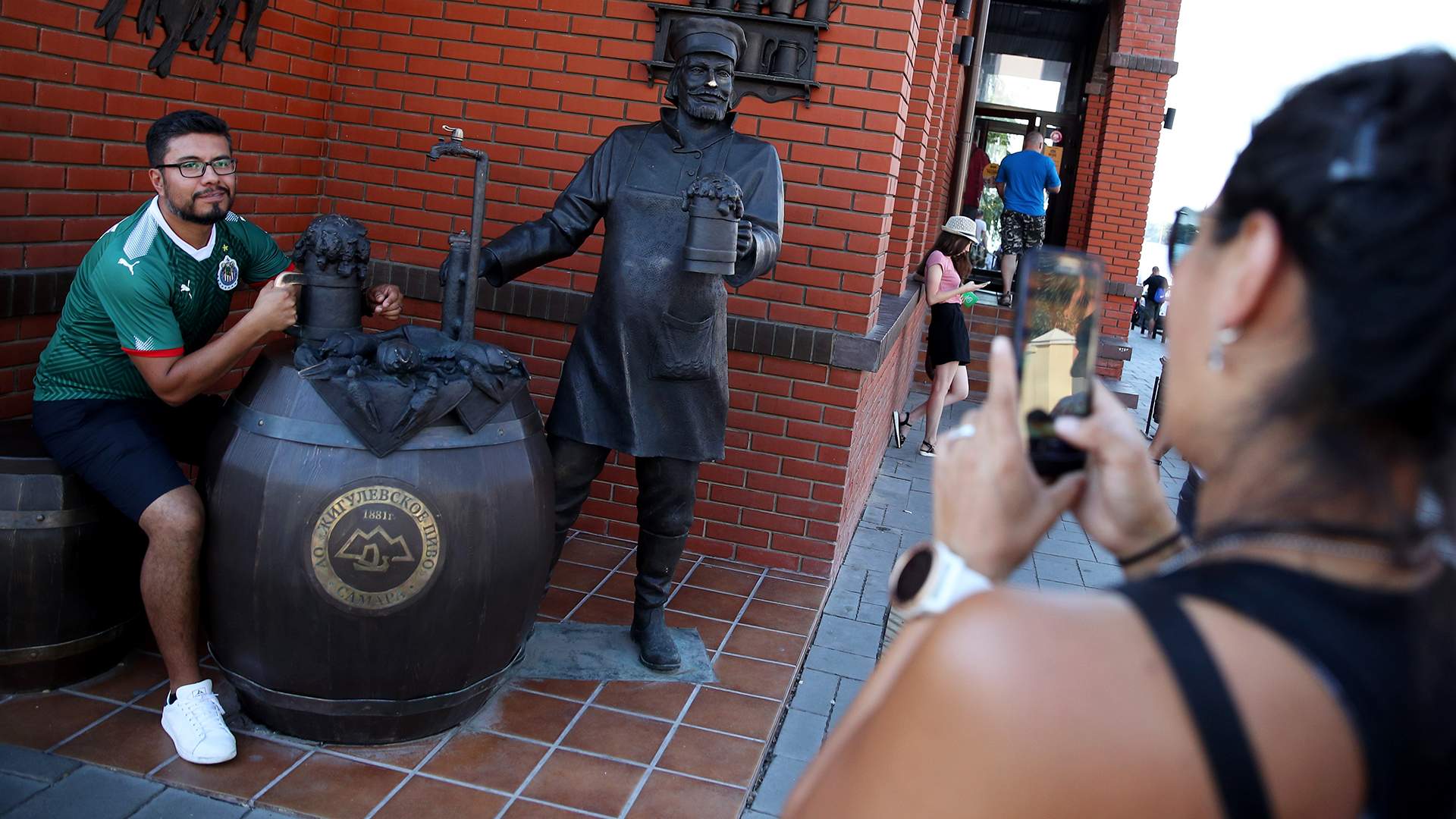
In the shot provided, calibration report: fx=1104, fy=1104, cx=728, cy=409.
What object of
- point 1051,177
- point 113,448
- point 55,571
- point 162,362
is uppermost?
point 1051,177

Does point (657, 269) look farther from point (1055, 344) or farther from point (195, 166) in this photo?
point (1055, 344)

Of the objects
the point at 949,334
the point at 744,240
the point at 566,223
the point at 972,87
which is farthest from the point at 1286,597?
the point at 972,87

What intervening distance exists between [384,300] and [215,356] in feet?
1.95

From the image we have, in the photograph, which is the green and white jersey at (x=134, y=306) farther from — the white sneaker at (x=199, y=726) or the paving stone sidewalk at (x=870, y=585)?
the paving stone sidewalk at (x=870, y=585)

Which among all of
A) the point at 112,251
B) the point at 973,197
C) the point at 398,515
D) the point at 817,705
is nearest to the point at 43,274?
the point at 112,251

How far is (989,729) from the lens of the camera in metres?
0.85

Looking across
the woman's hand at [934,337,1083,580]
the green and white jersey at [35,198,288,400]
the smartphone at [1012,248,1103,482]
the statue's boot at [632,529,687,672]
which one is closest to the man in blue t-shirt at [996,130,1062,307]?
the statue's boot at [632,529,687,672]

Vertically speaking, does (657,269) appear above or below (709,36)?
below

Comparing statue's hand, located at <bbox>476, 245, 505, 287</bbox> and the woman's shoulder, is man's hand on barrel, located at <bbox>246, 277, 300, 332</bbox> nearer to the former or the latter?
statue's hand, located at <bbox>476, 245, 505, 287</bbox>

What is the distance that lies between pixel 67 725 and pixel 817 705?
2336 millimetres

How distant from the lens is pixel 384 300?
11.5 feet

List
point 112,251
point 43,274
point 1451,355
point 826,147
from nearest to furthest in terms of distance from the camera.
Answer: point 1451,355 → point 112,251 → point 43,274 → point 826,147

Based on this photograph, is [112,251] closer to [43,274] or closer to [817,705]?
[43,274]

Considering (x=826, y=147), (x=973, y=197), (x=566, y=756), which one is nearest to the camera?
(x=566, y=756)
